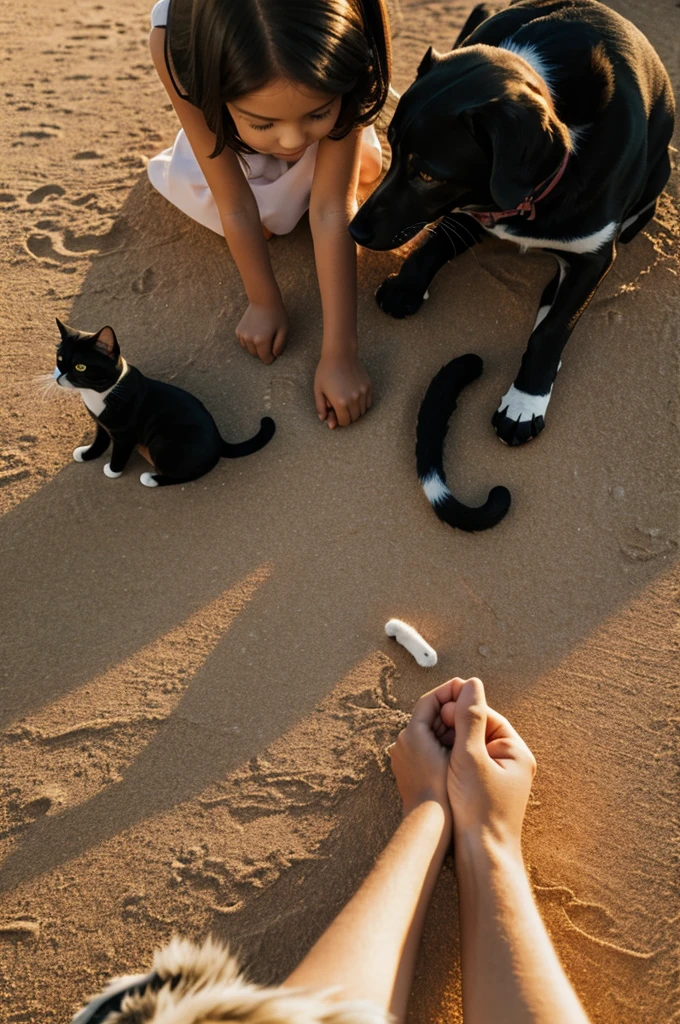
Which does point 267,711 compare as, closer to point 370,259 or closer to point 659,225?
point 370,259

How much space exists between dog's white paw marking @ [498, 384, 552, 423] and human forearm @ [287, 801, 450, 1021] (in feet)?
3.70

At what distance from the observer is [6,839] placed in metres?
1.88

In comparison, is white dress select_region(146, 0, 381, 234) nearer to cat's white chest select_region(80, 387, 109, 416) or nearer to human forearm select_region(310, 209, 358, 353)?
human forearm select_region(310, 209, 358, 353)

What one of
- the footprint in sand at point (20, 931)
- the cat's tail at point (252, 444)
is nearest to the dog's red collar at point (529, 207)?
the cat's tail at point (252, 444)

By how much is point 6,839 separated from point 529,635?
4.55 ft

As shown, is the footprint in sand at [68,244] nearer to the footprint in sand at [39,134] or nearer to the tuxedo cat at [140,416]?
Answer: the footprint in sand at [39,134]

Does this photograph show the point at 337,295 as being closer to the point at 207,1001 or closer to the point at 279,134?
the point at 279,134

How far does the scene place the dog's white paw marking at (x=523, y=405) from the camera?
2314 millimetres

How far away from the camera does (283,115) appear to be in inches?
74.4

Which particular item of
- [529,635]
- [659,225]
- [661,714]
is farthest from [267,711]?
[659,225]

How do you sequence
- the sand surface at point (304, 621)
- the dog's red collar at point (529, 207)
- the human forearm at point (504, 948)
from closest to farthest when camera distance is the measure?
1. the human forearm at point (504, 948)
2. the sand surface at point (304, 621)
3. the dog's red collar at point (529, 207)

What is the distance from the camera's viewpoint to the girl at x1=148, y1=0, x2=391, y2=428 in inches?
70.3

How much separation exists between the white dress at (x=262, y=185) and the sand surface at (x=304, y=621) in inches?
4.5

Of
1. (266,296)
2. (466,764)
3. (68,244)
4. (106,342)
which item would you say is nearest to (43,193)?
(68,244)
